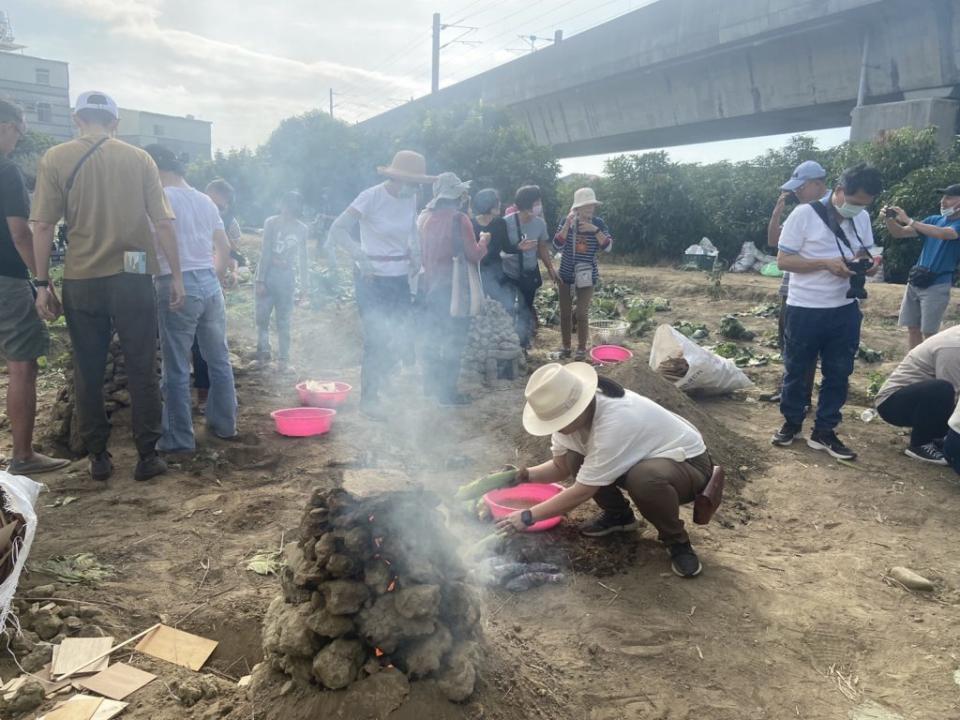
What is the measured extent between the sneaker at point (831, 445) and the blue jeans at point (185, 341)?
14.7 feet

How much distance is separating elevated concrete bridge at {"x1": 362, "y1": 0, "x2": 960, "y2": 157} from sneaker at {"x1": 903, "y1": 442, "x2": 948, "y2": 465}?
11.4m

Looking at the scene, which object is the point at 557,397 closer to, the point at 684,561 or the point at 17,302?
the point at 684,561

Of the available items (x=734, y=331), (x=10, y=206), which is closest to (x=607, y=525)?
(x=10, y=206)

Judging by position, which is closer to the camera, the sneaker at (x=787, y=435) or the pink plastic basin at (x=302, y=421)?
the pink plastic basin at (x=302, y=421)

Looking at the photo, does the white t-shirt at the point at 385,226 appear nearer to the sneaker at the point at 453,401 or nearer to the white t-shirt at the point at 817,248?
the sneaker at the point at 453,401

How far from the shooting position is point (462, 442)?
5082 mm

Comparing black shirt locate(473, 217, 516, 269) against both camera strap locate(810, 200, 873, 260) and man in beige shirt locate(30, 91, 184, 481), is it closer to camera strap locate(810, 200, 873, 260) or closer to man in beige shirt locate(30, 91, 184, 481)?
camera strap locate(810, 200, 873, 260)

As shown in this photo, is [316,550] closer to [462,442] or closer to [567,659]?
[567,659]

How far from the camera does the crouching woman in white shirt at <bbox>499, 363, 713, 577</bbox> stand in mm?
2906

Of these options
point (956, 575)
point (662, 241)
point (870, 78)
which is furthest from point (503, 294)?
point (870, 78)

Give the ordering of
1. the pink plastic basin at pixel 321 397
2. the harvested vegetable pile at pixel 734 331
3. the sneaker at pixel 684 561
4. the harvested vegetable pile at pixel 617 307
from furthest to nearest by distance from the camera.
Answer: the harvested vegetable pile at pixel 617 307 → the harvested vegetable pile at pixel 734 331 → the pink plastic basin at pixel 321 397 → the sneaker at pixel 684 561

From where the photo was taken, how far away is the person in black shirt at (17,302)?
11.6 feet

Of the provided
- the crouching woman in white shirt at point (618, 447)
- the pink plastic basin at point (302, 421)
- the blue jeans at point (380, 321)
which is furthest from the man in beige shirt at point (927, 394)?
the pink plastic basin at point (302, 421)

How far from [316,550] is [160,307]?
276 cm
